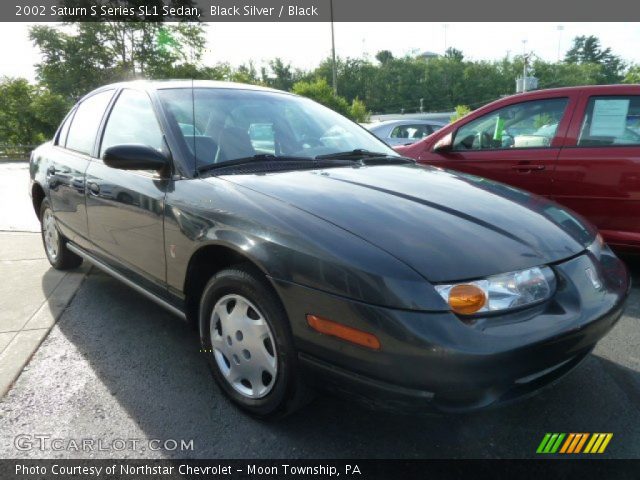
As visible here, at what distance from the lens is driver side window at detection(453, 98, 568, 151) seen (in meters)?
4.10

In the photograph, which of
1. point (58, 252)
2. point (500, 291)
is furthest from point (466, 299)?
point (58, 252)

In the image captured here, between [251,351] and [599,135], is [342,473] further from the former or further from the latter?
[599,135]

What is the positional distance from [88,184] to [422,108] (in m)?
70.3

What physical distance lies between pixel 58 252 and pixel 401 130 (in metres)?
8.14

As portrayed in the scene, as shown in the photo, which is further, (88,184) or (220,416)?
(88,184)

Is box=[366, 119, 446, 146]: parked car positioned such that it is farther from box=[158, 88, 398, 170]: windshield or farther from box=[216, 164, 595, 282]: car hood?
box=[216, 164, 595, 282]: car hood

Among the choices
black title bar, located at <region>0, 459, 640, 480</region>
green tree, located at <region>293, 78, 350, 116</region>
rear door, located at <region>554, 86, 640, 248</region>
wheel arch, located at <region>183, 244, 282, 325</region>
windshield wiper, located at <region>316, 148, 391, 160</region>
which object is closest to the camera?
black title bar, located at <region>0, 459, 640, 480</region>

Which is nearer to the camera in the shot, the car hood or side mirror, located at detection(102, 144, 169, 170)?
the car hood

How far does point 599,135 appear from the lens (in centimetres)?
382

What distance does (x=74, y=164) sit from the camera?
3.42 meters

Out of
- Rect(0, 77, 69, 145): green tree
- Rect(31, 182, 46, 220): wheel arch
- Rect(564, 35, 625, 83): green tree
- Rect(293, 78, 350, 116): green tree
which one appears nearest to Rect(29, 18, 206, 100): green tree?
Rect(0, 77, 69, 145): green tree

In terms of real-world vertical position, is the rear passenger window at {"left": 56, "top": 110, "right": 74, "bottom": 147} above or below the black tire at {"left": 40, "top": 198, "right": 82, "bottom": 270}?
above

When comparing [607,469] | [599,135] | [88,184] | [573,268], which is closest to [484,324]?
[573,268]

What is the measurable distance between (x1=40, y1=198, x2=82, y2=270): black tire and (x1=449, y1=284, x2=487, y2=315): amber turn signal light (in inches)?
135
